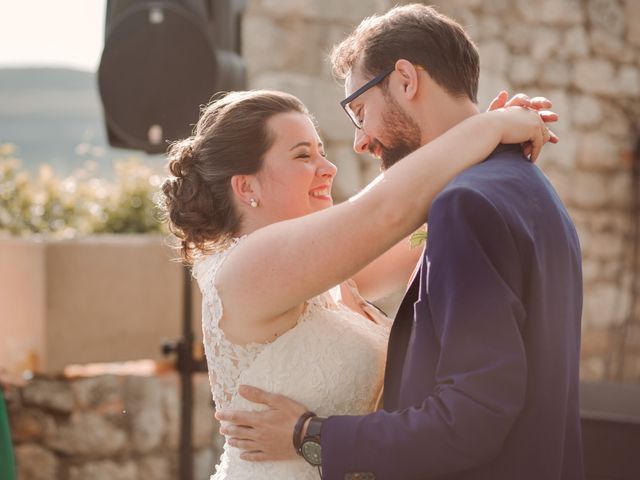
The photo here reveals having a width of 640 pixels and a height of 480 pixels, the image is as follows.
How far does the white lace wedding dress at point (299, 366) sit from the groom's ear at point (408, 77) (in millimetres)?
525

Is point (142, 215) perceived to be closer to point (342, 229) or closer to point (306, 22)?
point (306, 22)

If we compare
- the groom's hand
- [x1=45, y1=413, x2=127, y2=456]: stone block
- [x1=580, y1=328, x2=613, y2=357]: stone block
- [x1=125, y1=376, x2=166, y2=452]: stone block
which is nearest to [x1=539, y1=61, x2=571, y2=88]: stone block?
[x1=580, y1=328, x2=613, y2=357]: stone block

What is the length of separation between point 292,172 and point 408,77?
1.41ft

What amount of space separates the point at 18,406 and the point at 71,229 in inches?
51.1

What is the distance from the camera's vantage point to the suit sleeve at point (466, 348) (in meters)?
1.41

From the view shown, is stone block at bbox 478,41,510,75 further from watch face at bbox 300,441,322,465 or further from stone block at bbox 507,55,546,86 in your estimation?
watch face at bbox 300,441,322,465

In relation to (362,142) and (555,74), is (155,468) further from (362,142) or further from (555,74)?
(362,142)

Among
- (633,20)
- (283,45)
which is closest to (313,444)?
(283,45)

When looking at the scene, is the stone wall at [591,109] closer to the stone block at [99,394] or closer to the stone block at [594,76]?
the stone block at [594,76]

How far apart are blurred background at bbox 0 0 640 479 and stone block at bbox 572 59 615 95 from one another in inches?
0.5

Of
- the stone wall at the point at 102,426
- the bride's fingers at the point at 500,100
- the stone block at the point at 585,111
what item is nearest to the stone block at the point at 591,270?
the stone block at the point at 585,111

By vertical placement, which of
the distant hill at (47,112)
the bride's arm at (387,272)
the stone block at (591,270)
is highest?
the bride's arm at (387,272)

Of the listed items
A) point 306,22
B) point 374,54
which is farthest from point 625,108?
point 374,54

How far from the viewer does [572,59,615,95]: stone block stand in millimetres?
6293
